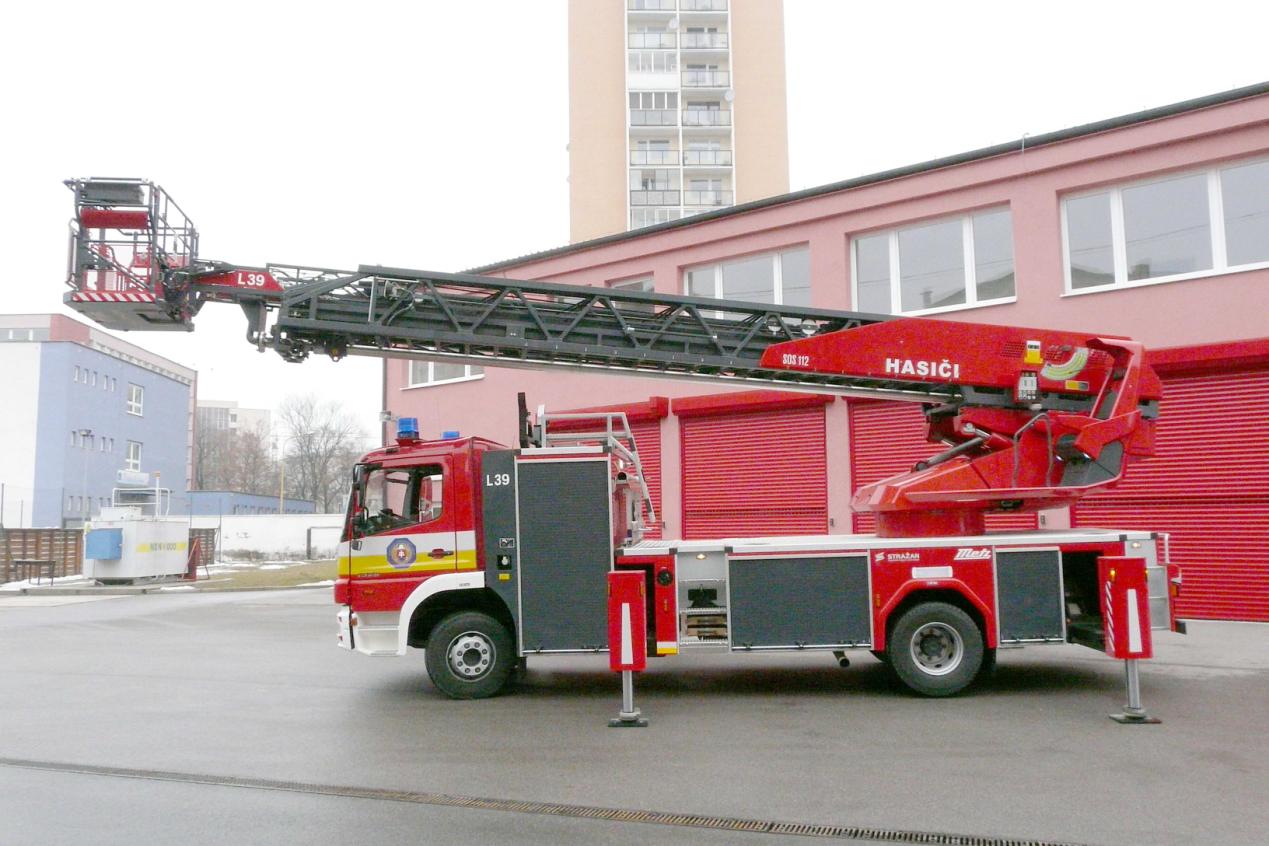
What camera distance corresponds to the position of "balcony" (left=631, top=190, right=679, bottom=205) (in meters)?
55.4

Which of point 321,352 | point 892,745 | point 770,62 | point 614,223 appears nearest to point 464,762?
point 892,745

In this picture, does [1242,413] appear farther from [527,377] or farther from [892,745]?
[527,377]

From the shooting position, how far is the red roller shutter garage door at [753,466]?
17359 millimetres

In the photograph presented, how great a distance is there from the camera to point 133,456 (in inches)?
2331

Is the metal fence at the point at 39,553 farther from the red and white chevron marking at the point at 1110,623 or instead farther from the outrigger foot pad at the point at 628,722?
the red and white chevron marking at the point at 1110,623

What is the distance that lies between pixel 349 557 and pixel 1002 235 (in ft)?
38.7

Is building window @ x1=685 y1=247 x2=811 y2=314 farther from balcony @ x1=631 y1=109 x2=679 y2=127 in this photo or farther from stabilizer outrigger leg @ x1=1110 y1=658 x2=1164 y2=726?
balcony @ x1=631 y1=109 x2=679 y2=127

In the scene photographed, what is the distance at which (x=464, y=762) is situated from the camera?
703 centimetres

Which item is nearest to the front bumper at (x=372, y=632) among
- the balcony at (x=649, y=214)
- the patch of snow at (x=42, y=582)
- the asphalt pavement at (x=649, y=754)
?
the asphalt pavement at (x=649, y=754)

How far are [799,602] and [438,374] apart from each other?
15510 millimetres

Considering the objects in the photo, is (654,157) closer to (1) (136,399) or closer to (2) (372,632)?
(1) (136,399)

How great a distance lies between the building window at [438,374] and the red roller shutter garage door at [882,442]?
29.5ft

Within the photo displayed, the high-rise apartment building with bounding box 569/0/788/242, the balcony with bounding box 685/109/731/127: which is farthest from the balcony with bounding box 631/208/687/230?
the balcony with bounding box 685/109/731/127

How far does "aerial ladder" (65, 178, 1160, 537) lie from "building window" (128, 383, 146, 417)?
2183 inches
